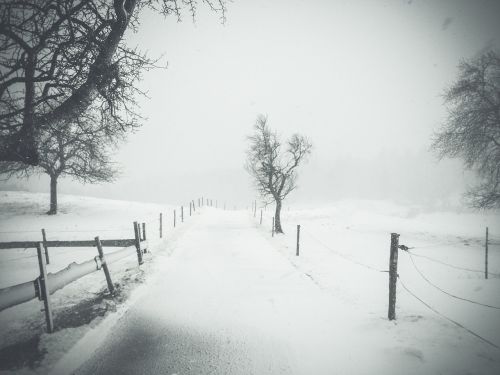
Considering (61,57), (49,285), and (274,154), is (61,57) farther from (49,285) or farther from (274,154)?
(274,154)

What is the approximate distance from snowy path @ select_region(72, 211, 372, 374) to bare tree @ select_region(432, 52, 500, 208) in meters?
13.5

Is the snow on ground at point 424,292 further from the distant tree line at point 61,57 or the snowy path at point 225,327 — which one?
the distant tree line at point 61,57

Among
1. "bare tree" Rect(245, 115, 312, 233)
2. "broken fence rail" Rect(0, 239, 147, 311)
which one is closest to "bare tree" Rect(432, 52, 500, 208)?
"bare tree" Rect(245, 115, 312, 233)

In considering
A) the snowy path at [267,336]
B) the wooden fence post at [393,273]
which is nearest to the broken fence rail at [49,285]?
the snowy path at [267,336]

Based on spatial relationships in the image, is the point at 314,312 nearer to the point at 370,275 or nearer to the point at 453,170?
the point at 370,275

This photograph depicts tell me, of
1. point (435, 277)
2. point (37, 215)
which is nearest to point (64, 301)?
point (435, 277)

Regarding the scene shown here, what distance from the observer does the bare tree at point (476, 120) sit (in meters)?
13.5

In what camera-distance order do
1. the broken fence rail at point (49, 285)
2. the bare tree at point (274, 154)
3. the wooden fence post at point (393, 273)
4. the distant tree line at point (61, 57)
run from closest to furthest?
the broken fence rail at point (49, 285) → the distant tree line at point (61, 57) → the wooden fence post at point (393, 273) → the bare tree at point (274, 154)

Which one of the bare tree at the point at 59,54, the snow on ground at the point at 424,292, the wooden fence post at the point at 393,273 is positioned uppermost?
the bare tree at the point at 59,54

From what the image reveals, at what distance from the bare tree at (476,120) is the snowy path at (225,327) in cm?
1349

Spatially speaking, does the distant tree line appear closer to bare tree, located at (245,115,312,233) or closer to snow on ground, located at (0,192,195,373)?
snow on ground, located at (0,192,195,373)

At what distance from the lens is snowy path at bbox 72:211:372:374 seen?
4.04m

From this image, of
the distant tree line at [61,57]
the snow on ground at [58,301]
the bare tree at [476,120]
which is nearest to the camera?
the snow on ground at [58,301]

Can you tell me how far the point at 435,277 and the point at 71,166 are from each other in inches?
1053
